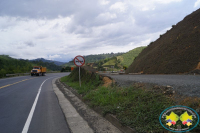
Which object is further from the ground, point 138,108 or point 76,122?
point 138,108

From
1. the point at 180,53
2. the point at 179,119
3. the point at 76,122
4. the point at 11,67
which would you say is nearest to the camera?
the point at 179,119

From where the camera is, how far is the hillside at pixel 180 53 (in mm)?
16833

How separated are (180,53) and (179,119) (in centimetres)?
1637

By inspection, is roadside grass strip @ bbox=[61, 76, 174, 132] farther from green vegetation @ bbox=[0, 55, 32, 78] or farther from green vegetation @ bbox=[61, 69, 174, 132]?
green vegetation @ bbox=[0, 55, 32, 78]

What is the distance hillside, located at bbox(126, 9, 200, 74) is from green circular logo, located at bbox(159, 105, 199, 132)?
13805mm

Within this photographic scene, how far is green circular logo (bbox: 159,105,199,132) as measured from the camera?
349 cm

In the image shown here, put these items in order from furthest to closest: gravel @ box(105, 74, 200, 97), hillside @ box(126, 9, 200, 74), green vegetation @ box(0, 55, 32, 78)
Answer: green vegetation @ box(0, 55, 32, 78) → hillside @ box(126, 9, 200, 74) → gravel @ box(105, 74, 200, 97)

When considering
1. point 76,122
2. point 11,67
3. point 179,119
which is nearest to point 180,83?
point 179,119

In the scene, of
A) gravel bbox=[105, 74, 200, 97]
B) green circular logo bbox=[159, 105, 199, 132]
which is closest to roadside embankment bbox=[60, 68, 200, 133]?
green circular logo bbox=[159, 105, 199, 132]

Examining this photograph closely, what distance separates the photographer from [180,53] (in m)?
18.2

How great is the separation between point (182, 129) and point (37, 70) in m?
41.8

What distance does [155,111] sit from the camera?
15.4ft

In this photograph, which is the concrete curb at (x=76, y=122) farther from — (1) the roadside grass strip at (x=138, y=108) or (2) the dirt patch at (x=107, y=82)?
(2) the dirt patch at (x=107, y=82)

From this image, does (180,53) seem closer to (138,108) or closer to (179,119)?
(138,108)
